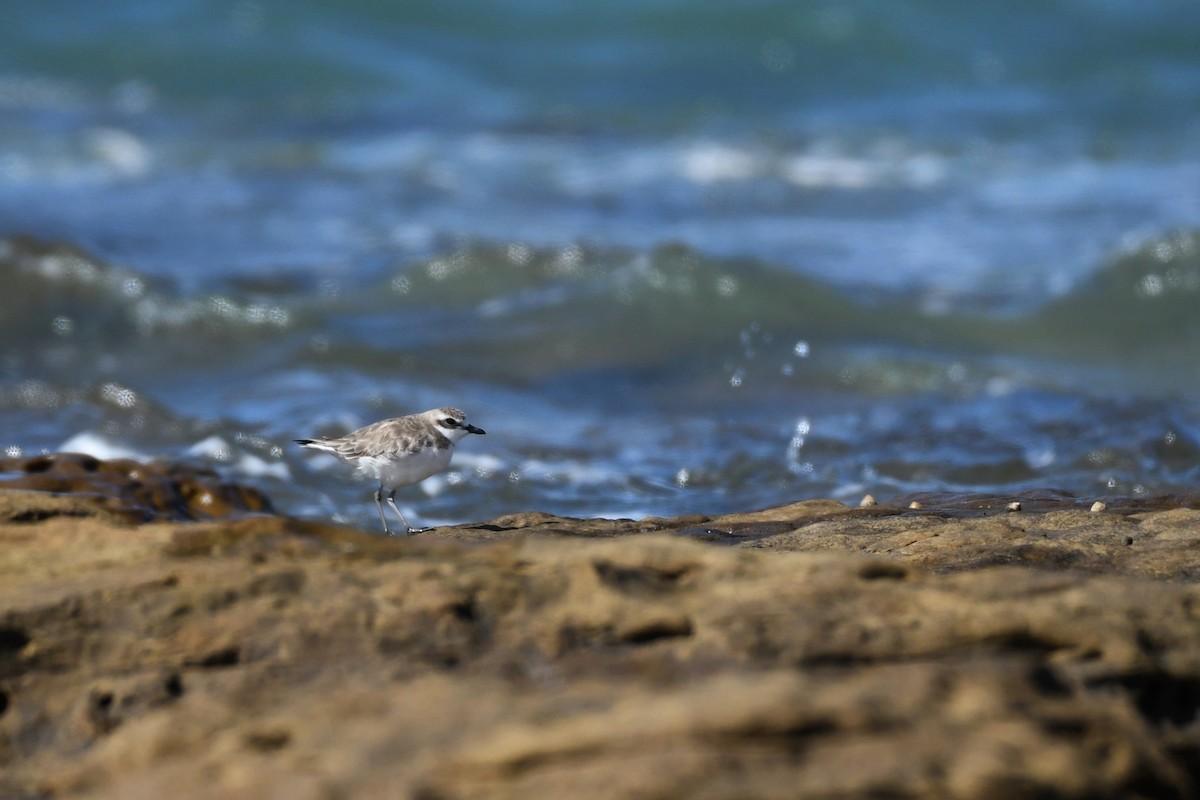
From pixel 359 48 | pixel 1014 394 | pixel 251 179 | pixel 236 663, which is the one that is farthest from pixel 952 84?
pixel 236 663

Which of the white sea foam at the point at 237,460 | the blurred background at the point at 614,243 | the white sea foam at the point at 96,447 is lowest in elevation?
the white sea foam at the point at 237,460

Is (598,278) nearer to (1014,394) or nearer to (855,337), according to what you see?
(855,337)

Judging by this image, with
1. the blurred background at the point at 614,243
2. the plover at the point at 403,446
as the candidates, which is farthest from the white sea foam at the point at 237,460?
the plover at the point at 403,446

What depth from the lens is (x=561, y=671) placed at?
11.6 feet

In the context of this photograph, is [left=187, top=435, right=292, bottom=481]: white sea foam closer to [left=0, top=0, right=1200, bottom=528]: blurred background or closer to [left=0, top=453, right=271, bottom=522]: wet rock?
[left=0, top=0, right=1200, bottom=528]: blurred background

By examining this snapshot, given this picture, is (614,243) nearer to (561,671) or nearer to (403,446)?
(403,446)

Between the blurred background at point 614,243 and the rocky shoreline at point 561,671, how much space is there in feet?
15.8

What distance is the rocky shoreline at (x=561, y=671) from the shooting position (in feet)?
9.74

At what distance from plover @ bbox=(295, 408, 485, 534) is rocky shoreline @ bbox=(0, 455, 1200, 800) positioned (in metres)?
2.12

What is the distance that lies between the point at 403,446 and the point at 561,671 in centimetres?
351

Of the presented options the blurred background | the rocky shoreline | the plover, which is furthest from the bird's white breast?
the rocky shoreline

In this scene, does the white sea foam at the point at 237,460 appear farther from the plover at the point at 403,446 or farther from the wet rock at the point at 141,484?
the plover at the point at 403,446

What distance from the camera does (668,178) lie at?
71.5ft

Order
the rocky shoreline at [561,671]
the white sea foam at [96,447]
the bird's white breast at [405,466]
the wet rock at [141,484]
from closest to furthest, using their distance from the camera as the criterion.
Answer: the rocky shoreline at [561,671] → the bird's white breast at [405,466] → the wet rock at [141,484] → the white sea foam at [96,447]
